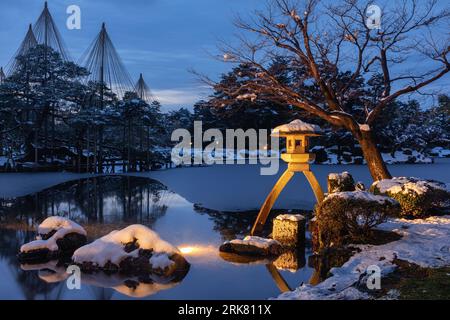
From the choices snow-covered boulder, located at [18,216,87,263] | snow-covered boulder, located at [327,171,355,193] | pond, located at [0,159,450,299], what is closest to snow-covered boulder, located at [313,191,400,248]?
pond, located at [0,159,450,299]

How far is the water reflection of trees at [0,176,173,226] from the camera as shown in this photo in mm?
11625

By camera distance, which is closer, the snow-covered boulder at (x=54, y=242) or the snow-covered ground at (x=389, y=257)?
the snow-covered ground at (x=389, y=257)

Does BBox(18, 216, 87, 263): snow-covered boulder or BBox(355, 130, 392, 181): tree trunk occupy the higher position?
BBox(355, 130, 392, 181): tree trunk

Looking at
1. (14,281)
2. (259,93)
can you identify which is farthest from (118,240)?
(259,93)

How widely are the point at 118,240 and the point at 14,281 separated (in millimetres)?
1818

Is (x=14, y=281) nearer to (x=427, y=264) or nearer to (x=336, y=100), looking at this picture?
(x=427, y=264)

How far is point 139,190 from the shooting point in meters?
19.0

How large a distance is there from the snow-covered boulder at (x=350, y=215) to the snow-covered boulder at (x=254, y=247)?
1.03 meters

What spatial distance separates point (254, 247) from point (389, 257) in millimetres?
2644

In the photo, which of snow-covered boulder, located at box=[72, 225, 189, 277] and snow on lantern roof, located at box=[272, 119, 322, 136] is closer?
snow-covered boulder, located at box=[72, 225, 189, 277]

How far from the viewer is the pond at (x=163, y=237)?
5770 millimetres

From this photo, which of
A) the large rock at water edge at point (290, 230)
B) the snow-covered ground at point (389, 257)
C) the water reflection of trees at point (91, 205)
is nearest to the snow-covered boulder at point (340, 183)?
the snow-covered ground at point (389, 257)

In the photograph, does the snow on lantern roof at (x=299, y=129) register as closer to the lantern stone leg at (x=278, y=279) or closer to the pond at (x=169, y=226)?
the pond at (x=169, y=226)

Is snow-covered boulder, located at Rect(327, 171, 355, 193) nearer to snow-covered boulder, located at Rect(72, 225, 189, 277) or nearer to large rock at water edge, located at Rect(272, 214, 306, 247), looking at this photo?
large rock at water edge, located at Rect(272, 214, 306, 247)
